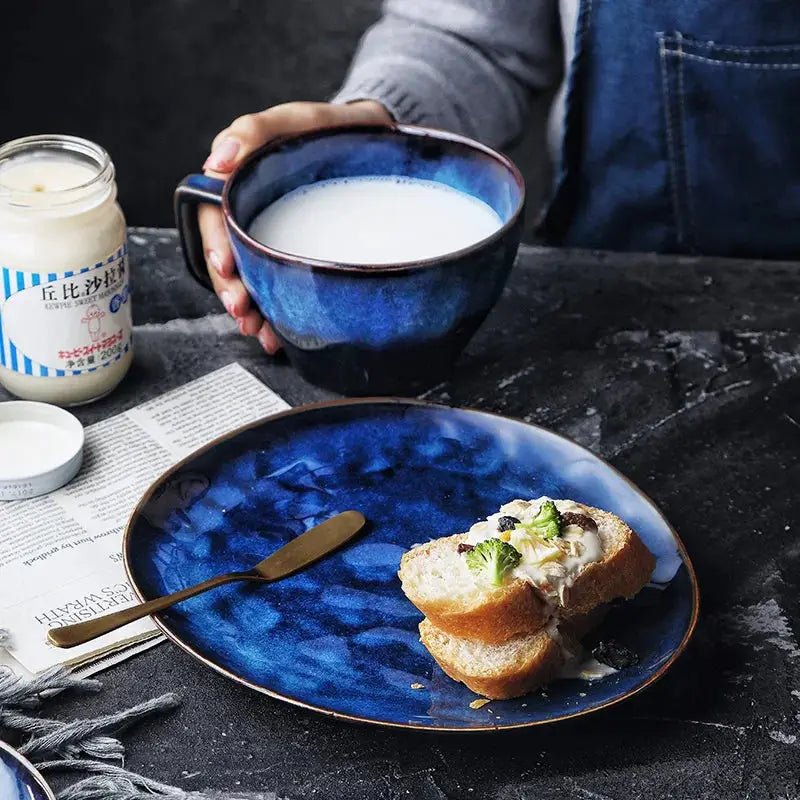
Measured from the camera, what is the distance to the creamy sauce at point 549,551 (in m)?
0.79

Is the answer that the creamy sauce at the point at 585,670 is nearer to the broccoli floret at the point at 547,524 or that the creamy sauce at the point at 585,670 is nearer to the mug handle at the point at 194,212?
the broccoli floret at the point at 547,524

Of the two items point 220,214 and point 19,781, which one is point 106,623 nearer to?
point 19,781

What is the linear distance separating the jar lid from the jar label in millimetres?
43

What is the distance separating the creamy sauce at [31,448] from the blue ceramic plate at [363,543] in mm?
126

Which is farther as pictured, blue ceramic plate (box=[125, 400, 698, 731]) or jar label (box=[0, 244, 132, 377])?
jar label (box=[0, 244, 132, 377])

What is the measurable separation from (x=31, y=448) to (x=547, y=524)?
45cm

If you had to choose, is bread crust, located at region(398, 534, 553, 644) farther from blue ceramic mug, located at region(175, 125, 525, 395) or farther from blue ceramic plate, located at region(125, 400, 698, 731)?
blue ceramic mug, located at region(175, 125, 525, 395)

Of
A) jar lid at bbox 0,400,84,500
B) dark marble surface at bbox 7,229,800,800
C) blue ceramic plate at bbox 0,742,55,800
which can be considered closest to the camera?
blue ceramic plate at bbox 0,742,55,800

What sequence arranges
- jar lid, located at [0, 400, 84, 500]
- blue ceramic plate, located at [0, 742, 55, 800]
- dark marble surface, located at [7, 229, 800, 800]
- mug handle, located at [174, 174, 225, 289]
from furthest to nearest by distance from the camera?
mug handle, located at [174, 174, 225, 289]
jar lid, located at [0, 400, 84, 500]
dark marble surface, located at [7, 229, 800, 800]
blue ceramic plate, located at [0, 742, 55, 800]

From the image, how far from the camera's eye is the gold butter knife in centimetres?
80

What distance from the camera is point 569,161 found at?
4.93 ft

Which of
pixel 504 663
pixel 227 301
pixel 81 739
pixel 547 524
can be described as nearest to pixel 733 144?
pixel 227 301

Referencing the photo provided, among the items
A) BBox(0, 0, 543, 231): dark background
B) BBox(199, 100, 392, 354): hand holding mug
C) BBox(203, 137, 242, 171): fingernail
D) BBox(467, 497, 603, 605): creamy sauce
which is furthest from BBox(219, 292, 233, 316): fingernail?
BBox(0, 0, 543, 231): dark background

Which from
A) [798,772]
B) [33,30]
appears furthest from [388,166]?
[33,30]
